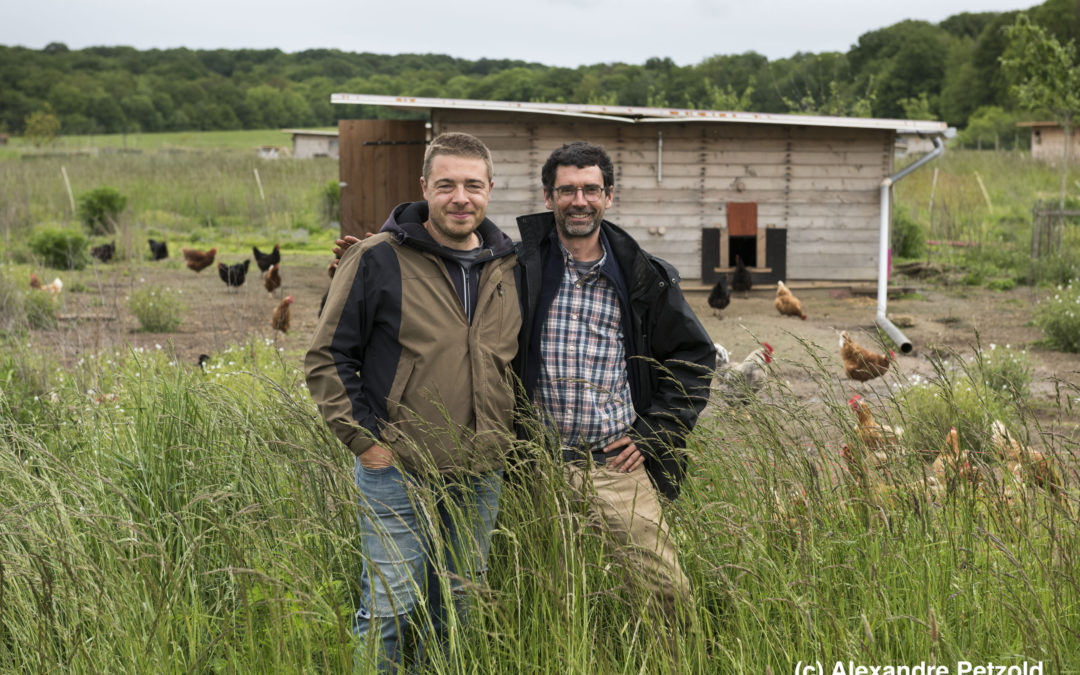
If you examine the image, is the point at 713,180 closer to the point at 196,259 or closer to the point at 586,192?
the point at 196,259

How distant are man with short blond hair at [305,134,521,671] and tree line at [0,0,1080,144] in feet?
139

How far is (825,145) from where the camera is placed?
1388 cm

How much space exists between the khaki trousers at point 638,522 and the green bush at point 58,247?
1486 cm

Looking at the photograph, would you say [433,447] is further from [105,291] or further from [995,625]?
[105,291]

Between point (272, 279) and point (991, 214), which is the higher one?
point (991, 214)

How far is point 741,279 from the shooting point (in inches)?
538

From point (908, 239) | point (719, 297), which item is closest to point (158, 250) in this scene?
point (719, 297)

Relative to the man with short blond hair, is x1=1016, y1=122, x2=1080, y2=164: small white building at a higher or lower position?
higher

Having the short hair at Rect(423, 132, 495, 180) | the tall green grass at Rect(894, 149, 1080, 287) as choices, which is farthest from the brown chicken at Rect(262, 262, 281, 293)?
the tall green grass at Rect(894, 149, 1080, 287)

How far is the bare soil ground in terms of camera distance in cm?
923

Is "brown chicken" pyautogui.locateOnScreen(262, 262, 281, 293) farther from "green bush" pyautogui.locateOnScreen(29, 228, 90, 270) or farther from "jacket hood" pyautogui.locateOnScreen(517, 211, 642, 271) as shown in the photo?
"jacket hood" pyautogui.locateOnScreen(517, 211, 642, 271)

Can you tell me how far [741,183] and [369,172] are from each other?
213 inches

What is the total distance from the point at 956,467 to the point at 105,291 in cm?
1254

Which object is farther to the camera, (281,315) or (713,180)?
(713,180)
